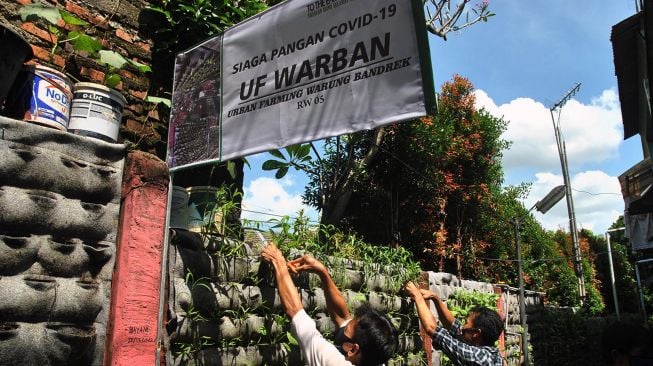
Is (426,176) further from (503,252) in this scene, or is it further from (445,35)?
(503,252)

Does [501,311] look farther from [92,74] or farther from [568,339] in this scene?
[92,74]

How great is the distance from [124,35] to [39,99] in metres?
1.59

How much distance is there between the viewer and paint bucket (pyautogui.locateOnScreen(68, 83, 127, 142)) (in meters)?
2.63

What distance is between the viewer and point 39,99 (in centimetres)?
248

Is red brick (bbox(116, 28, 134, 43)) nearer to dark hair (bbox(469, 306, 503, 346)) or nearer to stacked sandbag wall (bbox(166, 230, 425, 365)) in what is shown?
stacked sandbag wall (bbox(166, 230, 425, 365))

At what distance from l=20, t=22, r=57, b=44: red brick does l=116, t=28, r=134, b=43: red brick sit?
0.60 meters

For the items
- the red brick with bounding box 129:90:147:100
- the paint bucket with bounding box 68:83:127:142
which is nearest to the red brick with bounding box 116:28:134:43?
the red brick with bounding box 129:90:147:100

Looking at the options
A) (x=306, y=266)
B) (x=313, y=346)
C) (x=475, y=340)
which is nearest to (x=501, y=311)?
(x=475, y=340)

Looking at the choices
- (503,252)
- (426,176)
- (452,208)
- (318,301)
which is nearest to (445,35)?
(426,176)

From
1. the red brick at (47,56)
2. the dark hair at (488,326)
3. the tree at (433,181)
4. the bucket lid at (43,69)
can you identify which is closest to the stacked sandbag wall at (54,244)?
the bucket lid at (43,69)

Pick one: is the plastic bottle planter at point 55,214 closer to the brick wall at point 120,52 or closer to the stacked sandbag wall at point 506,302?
the brick wall at point 120,52

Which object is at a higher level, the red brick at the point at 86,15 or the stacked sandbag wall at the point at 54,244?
the red brick at the point at 86,15

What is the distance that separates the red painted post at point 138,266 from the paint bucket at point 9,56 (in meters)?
0.65

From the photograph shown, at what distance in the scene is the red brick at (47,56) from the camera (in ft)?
10.4
